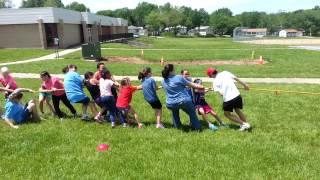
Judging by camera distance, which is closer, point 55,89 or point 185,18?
point 55,89

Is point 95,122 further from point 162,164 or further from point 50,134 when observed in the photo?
point 162,164

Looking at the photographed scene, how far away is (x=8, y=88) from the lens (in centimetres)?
1085

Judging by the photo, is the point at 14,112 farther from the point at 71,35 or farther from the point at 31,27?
the point at 71,35

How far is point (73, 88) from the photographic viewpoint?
10.3 meters

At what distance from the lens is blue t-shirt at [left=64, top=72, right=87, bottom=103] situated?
10250 millimetres

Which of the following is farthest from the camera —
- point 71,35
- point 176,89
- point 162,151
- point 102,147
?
point 71,35

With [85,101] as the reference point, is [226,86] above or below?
Answer: above

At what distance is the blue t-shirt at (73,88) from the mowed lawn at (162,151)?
0.58m

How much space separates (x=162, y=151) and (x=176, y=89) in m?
1.75

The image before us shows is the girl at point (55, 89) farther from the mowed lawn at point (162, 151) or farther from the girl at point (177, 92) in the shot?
the girl at point (177, 92)

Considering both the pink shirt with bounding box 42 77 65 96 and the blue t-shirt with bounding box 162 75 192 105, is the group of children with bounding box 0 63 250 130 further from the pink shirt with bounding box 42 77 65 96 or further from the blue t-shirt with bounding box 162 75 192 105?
the blue t-shirt with bounding box 162 75 192 105

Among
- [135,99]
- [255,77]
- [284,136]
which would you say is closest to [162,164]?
[284,136]

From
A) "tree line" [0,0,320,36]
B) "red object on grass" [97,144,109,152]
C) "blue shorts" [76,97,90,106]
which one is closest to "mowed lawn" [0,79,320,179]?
"red object on grass" [97,144,109,152]

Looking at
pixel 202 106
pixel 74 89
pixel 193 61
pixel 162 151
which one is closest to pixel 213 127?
pixel 202 106
